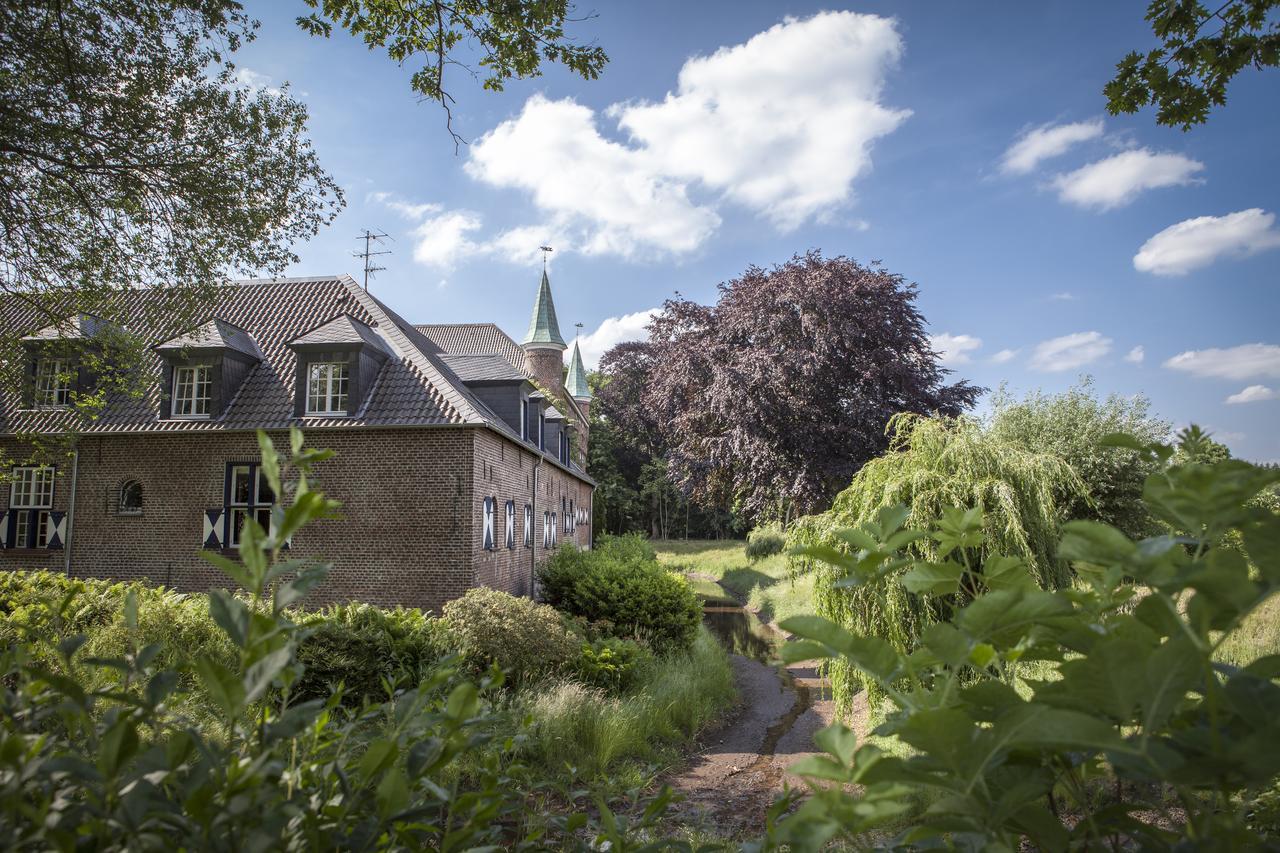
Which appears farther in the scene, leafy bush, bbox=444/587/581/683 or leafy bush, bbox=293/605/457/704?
leafy bush, bbox=444/587/581/683

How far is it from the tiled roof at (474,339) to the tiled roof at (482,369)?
1534 cm

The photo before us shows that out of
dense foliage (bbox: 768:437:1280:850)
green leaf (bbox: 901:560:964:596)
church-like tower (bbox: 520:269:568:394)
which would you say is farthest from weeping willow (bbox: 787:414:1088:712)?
church-like tower (bbox: 520:269:568:394)

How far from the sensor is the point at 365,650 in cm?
888

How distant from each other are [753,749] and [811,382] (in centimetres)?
1315

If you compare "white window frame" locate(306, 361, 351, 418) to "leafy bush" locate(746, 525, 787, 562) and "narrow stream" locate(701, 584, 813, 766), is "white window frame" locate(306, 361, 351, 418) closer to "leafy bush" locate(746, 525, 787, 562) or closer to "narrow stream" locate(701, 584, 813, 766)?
"narrow stream" locate(701, 584, 813, 766)

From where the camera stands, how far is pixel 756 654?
Result: 16.6 m

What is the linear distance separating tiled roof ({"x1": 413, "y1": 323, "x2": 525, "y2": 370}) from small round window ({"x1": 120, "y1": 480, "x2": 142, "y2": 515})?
19953 millimetres

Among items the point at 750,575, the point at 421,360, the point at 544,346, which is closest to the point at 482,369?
the point at 421,360

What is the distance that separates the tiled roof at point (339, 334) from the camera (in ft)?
48.7

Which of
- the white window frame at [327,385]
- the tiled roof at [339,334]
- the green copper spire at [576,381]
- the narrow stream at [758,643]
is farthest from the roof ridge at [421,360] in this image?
the green copper spire at [576,381]

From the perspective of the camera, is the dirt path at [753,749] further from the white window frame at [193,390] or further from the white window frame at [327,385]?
the white window frame at [193,390]

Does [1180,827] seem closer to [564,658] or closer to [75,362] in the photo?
[564,658]

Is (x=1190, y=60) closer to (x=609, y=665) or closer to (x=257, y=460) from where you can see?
(x=609, y=665)

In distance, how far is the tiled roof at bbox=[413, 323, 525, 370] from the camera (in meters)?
35.4
